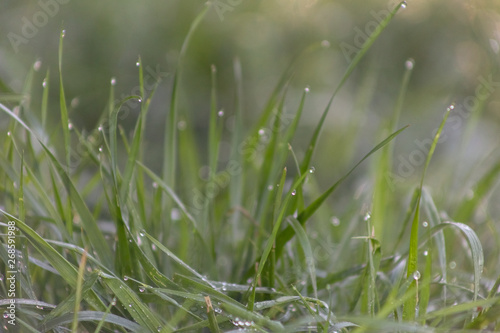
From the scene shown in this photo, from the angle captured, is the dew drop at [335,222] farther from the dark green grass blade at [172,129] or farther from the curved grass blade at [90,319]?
the curved grass blade at [90,319]

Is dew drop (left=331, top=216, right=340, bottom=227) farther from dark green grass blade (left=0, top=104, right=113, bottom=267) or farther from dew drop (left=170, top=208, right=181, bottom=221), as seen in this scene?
dark green grass blade (left=0, top=104, right=113, bottom=267)

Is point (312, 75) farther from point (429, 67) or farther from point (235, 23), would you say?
point (429, 67)

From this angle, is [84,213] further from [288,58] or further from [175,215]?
[288,58]

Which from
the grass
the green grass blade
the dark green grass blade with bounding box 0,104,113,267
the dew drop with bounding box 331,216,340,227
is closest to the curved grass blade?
the grass

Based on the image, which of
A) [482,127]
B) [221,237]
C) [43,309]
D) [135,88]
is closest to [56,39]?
[135,88]

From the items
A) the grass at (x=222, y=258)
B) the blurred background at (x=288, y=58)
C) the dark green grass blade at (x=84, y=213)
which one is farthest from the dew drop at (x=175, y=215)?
the blurred background at (x=288, y=58)

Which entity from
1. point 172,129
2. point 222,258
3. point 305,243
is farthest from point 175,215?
point 305,243
